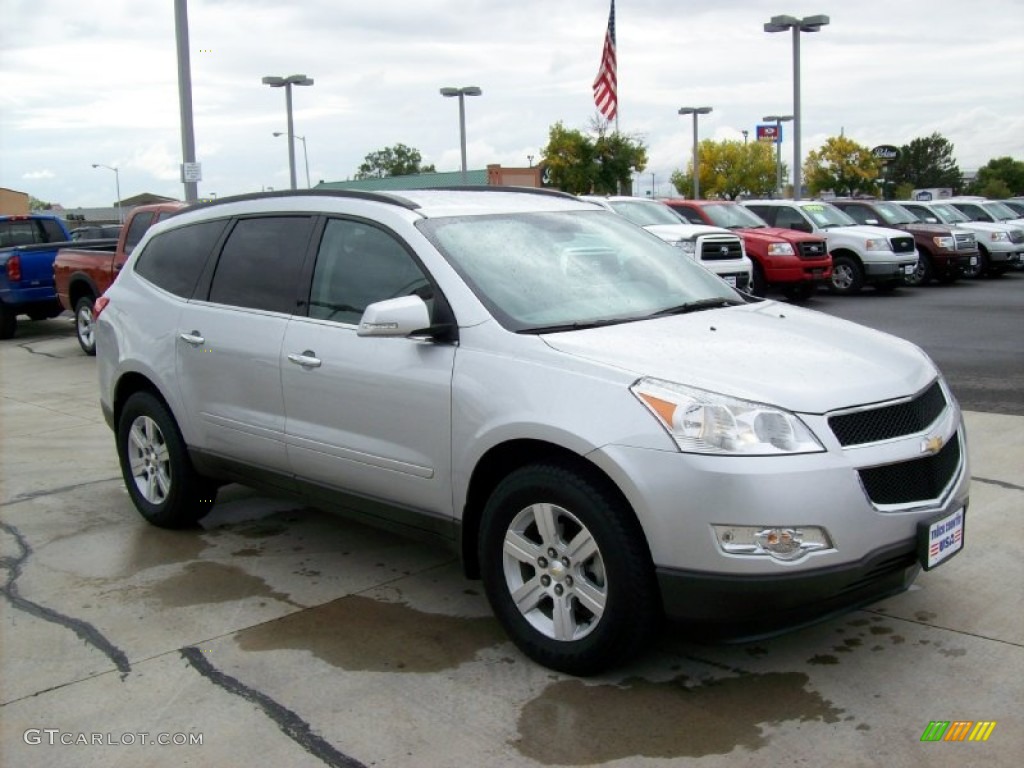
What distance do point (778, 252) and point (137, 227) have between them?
9.90m

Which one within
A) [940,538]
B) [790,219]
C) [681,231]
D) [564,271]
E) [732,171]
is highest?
[732,171]

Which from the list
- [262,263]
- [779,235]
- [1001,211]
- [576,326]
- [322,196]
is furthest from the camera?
[1001,211]

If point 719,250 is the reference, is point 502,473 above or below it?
below

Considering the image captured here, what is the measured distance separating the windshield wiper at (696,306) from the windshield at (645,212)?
476 inches

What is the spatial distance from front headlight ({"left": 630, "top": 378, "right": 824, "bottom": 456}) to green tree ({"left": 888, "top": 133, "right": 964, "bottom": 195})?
377 ft

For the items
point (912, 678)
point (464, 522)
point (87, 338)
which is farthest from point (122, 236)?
point (912, 678)

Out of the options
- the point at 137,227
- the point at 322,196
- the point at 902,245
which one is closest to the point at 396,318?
the point at 322,196

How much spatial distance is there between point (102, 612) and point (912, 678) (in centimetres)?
330

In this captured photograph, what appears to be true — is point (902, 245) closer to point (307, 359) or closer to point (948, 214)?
point (948, 214)

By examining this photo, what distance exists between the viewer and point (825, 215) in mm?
20219

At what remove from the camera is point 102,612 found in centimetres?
468

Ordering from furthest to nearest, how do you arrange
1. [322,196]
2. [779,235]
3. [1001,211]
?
[1001,211] → [779,235] → [322,196]

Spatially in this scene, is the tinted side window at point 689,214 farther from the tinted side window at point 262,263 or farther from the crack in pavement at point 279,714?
the crack in pavement at point 279,714

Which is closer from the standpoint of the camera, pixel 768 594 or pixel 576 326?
pixel 768 594
